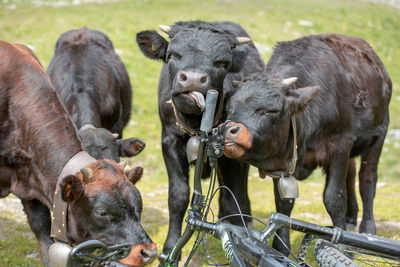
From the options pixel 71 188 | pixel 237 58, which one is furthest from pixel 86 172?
pixel 237 58

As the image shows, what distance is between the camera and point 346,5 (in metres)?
31.4

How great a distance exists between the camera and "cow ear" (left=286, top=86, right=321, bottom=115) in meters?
5.37

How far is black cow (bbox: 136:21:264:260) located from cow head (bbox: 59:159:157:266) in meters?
1.23

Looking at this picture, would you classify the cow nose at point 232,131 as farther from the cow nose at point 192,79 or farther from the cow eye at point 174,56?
the cow eye at point 174,56

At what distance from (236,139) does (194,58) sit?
114 cm

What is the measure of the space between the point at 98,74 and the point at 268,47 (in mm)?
13520

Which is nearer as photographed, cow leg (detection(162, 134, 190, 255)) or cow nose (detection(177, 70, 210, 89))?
cow nose (detection(177, 70, 210, 89))

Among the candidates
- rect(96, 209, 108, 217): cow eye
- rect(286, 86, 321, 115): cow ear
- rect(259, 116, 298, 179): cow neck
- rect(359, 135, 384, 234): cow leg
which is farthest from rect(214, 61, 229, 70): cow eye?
rect(359, 135, 384, 234): cow leg

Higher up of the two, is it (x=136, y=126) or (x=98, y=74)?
(x=98, y=74)

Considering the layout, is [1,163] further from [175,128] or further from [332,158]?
[332,158]

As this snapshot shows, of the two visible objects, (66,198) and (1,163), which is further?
(1,163)

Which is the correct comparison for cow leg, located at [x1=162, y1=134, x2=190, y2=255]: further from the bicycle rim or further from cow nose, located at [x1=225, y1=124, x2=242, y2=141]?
the bicycle rim

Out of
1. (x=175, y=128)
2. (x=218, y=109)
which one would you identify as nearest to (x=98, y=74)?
(x=175, y=128)

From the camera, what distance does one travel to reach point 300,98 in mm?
5391
